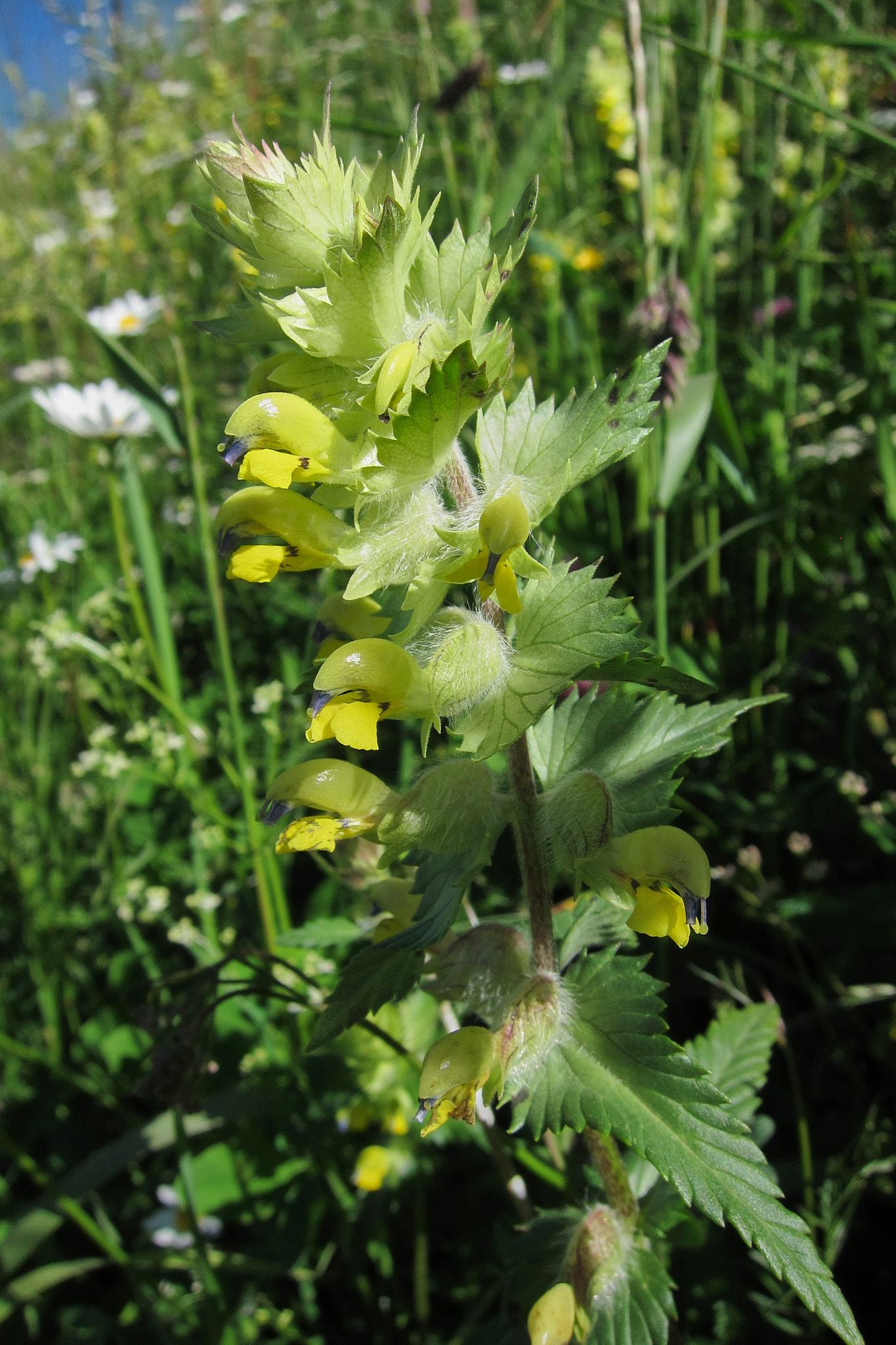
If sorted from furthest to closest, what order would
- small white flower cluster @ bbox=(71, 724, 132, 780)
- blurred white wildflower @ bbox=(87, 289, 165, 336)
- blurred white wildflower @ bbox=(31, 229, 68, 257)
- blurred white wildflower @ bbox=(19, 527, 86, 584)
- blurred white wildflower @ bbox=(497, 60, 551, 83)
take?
1. blurred white wildflower @ bbox=(31, 229, 68, 257)
2. blurred white wildflower @ bbox=(497, 60, 551, 83)
3. blurred white wildflower @ bbox=(87, 289, 165, 336)
4. blurred white wildflower @ bbox=(19, 527, 86, 584)
5. small white flower cluster @ bbox=(71, 724, 132, 780)

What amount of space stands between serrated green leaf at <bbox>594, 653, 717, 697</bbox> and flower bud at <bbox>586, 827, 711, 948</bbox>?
0.17 metres

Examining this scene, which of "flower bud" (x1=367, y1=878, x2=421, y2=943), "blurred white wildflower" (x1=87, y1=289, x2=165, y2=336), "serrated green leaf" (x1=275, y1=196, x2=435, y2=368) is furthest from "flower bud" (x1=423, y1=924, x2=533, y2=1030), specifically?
"blurred white wildflower" (x1=87, y1=289, x2=165, y2=336)

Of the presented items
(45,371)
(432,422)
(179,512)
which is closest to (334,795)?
(432,422)

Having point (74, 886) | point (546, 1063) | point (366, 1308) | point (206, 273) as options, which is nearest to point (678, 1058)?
point (546, 1063)

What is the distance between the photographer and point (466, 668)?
80 cm

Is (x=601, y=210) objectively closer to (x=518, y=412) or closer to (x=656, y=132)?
(x=656, y=132)

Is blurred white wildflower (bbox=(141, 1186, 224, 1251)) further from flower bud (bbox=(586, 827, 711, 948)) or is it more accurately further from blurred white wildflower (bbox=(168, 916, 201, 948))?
flower bud (bbox=(586, 827, 711, 948))

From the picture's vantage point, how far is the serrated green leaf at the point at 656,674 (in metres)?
0.70

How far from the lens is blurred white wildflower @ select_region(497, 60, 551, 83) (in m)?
3.29

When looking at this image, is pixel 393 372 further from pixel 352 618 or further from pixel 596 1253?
pixel 596 1253

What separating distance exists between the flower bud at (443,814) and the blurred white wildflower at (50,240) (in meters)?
3.16

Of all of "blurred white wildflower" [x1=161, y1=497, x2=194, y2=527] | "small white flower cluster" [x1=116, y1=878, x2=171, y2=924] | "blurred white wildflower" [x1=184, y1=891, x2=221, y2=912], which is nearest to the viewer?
"blurred white wildflower" [x1=184, y1=891, x2=221, y2=912]

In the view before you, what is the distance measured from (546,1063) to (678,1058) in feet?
0.51

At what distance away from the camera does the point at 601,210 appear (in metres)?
3.23
